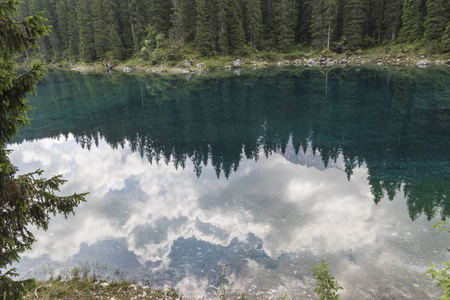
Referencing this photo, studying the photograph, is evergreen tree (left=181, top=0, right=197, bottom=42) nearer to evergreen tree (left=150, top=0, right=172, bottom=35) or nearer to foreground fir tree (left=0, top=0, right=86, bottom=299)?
evergreen tree (left=150, top=0, right=172, bottom=35)

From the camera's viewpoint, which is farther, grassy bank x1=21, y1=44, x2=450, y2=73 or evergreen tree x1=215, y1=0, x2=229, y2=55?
evergreen tree x1=215, y1=0, x2=229, y2=55

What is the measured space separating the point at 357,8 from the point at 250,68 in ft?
115

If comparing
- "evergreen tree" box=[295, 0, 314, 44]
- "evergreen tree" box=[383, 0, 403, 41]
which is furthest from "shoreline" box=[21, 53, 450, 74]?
"evergreen tree" box=[295, 0, 314, 44]

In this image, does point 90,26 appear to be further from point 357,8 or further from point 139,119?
point 357,8

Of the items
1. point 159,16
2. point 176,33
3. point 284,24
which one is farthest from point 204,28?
point 284,24

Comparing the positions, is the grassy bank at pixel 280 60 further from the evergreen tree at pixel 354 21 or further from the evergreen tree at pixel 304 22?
the evergreen tree at pixel 304 22

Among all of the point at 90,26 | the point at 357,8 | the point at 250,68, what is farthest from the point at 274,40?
the point at 90,26

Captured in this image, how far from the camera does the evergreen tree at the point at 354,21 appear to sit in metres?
79.1

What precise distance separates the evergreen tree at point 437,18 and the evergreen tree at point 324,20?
2386 centimetres

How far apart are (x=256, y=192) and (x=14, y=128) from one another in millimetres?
14626

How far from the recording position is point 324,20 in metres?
82.2

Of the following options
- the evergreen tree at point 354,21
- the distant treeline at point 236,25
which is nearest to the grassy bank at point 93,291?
the distant treeline at point 236,25

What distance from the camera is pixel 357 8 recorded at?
7994 centimetres

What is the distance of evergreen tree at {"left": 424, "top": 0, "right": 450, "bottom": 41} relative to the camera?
202 feet
